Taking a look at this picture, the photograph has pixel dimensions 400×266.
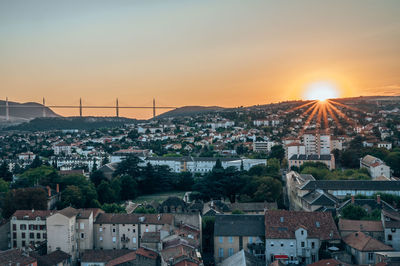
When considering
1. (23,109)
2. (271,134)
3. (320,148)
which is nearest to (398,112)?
(271,134)

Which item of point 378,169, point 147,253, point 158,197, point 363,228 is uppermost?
point 378,169

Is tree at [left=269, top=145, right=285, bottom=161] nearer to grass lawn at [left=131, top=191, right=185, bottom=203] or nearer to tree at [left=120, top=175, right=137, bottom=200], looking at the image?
grass lawn at [left=131, top=191, right=185, bottom=203]

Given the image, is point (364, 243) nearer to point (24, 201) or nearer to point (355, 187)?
point (355, 187)

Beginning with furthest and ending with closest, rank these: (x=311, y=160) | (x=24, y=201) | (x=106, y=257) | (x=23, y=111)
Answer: (x=23, y=111), (x=311, y=160), (x=24, y=201), (x=106, y=257)

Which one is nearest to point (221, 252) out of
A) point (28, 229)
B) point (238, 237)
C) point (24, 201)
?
point (238, 237)

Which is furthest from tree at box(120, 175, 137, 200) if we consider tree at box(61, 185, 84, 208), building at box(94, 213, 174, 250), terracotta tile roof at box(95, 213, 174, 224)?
building at box(94, 213, 174, 250)

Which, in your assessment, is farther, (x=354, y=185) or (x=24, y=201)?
(x=354, y=185)
